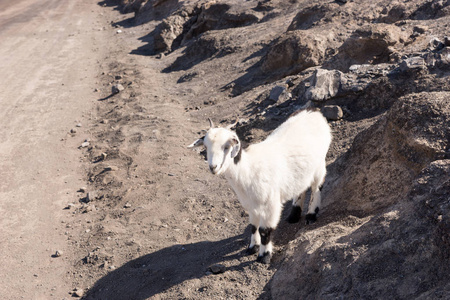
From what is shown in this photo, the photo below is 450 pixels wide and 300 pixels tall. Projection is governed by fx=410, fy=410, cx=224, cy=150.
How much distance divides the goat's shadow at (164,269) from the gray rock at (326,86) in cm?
350

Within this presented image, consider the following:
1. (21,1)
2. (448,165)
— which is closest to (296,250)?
(448,165)

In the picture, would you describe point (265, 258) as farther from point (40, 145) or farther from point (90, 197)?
point (40, 145)

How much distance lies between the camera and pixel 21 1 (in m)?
35.1

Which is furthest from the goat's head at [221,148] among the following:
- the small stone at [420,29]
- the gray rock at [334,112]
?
the small stone at [420,29]

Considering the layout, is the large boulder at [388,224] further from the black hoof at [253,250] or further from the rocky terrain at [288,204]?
the black hoof at [253,250]

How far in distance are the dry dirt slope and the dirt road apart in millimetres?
464

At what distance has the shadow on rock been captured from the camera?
18.2 feet

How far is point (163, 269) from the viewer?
583cm

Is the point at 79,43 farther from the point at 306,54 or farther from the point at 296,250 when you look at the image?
the point at 296,250

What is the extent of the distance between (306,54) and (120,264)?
25.6 ft

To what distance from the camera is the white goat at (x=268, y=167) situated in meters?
5.04

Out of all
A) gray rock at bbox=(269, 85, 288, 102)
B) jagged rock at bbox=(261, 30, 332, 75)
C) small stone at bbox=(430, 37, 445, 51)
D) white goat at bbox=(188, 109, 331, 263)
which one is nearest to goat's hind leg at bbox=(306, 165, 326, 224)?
white goat at bbox=(188, 109, 331, 263)

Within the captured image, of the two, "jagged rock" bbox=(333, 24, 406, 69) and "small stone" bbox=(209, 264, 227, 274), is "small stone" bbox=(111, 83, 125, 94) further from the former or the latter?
"small stone" bbox=(209, 264, 227, 274)

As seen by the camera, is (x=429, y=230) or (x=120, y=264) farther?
(x=120, y=264)
